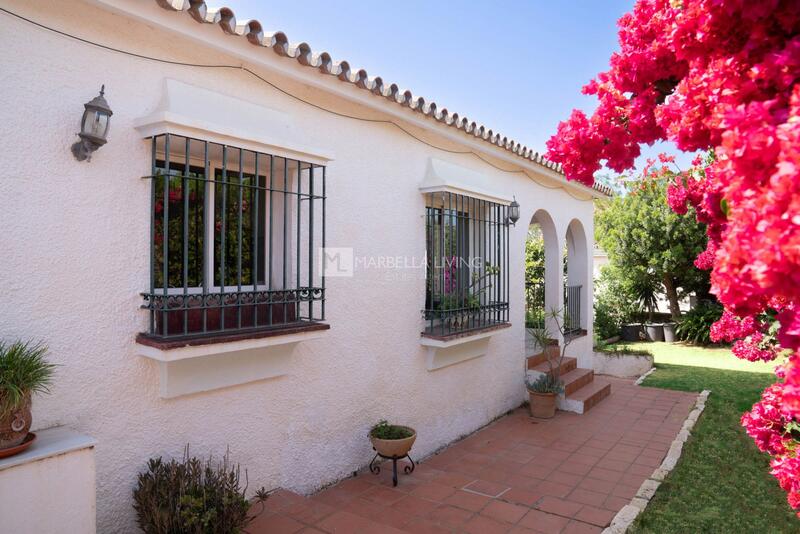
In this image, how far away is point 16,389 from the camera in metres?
3.00

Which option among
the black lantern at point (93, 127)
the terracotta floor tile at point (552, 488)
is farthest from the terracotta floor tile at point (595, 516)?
the black lantern at point (93, 127)

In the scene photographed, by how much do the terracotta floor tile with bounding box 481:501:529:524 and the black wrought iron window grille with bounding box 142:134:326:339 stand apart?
2.57 metres

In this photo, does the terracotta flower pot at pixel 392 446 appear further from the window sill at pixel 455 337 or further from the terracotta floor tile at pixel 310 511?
the window sill at pixel 455 337

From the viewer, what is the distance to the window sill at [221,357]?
397cm

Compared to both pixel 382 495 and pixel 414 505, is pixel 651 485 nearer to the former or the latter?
pixel 414 505

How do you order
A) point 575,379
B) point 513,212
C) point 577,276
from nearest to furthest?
point 513,212, point 575,379, point 577,276

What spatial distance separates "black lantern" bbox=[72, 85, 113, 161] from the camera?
11.8ft

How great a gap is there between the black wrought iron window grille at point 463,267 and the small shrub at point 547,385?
Result: 1.39 meters

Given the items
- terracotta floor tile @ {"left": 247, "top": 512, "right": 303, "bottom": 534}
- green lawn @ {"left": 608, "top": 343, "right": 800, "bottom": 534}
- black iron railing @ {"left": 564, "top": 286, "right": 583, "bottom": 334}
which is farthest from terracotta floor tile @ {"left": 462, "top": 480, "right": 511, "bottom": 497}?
black iron railing @ {"left": 564, "top": 286, "right": 583, "bottom": 334}

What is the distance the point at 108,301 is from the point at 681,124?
12.7 feet

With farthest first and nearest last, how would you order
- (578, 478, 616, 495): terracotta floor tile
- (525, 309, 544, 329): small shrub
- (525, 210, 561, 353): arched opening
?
(525, 309, 544, 329): small shrub, (525, 210, 561, 353): arched opening, (578, 478, 616, 495): terracotta floor tile

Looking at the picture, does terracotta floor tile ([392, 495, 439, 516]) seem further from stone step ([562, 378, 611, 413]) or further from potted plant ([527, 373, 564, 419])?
stone step ([562, 378, 611, 413])

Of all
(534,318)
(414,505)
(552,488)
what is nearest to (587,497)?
(552,488)

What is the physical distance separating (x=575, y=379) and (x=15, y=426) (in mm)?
8771
